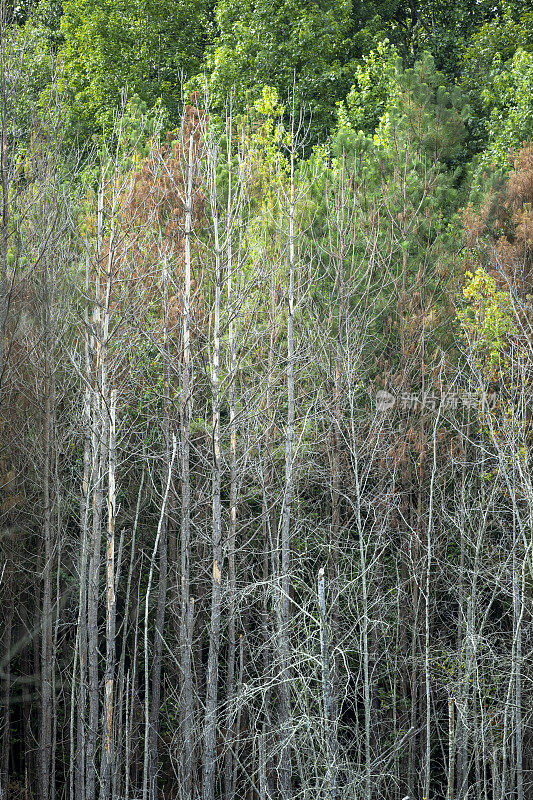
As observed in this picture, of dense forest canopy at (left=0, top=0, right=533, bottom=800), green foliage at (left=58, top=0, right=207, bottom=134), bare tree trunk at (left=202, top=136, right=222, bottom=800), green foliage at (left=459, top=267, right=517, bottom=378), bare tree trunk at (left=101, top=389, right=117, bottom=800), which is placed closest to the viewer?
bare tree trunk at (left=101, top=389, right=117, bottom=800)

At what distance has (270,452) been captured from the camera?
1164 cm

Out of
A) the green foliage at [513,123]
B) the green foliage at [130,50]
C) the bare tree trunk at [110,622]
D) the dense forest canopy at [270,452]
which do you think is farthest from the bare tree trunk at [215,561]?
the green foliage at [130,50]

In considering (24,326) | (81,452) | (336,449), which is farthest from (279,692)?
(24,326)

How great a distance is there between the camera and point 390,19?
23.0 metres

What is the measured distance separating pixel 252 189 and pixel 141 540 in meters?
5.94

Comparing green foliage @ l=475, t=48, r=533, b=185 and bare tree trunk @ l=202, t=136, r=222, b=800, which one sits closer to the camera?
bare tree trunk @ l=202, t=136, r=222, b=800

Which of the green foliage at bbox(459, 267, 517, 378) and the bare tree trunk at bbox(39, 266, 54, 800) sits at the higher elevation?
the green foliage at bbox(459, 267, 517, 378)

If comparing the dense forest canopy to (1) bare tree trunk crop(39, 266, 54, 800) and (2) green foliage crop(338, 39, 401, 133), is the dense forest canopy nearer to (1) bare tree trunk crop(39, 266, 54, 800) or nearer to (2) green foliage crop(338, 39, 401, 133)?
(1) bare tree trunk crop(39, 266, 54, 800)

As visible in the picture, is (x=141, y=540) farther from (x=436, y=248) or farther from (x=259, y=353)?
(x=436, y=248)

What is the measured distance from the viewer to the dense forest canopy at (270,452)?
10.2 metres

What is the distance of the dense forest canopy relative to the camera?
10227 millimetres

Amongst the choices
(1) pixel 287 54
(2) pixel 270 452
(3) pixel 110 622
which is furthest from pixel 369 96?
(3) pixel 110 622

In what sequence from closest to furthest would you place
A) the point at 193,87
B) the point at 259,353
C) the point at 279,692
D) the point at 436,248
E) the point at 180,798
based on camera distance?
the point at 180,798, the point at 279,692, the point at 259,353, the point at 436,248, the point at 193,87

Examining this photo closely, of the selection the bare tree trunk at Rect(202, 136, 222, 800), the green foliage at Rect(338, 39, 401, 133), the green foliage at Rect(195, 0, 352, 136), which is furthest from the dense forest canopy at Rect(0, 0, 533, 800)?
the green foliage at Rect(195, 0, 352, 136)
